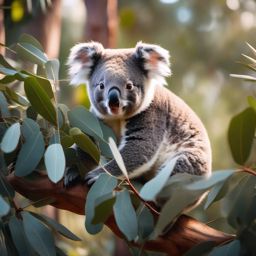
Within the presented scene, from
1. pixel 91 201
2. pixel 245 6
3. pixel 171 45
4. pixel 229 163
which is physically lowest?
pixel 229 163

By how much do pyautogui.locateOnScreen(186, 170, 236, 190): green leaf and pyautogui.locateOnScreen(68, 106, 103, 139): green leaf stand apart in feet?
2.41

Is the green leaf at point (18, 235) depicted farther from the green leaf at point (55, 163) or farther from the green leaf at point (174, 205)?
the green leaf at point (174, 205)

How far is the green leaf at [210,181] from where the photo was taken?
79.5 inches

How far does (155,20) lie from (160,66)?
6.75 meters

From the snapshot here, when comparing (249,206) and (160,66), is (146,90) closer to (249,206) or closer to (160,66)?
(160,66)

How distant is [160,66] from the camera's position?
145 inches

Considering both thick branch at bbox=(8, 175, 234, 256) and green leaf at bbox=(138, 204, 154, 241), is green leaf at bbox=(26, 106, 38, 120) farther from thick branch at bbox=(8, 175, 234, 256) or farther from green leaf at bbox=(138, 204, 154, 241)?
green leaf at bbox=(138, 204, 154, 241)

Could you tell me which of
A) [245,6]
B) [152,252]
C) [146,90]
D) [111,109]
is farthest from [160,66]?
[245,6]

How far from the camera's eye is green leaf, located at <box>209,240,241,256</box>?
92.0 inches

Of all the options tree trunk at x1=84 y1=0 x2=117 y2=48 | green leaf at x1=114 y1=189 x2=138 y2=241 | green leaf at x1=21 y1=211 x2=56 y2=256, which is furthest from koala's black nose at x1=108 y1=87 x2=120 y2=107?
tree trunk at x1=84 y1=0 x2=117 y2=48

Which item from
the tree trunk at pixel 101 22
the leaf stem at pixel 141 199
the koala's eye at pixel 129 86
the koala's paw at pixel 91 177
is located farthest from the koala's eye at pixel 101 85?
the tree trunk at pixel 101 22

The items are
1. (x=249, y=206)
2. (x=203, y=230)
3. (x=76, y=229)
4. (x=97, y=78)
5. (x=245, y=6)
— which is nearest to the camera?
(x=249, y=206)

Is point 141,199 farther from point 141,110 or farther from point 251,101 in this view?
point 141,110

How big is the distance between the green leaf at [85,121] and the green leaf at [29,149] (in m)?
0.20
